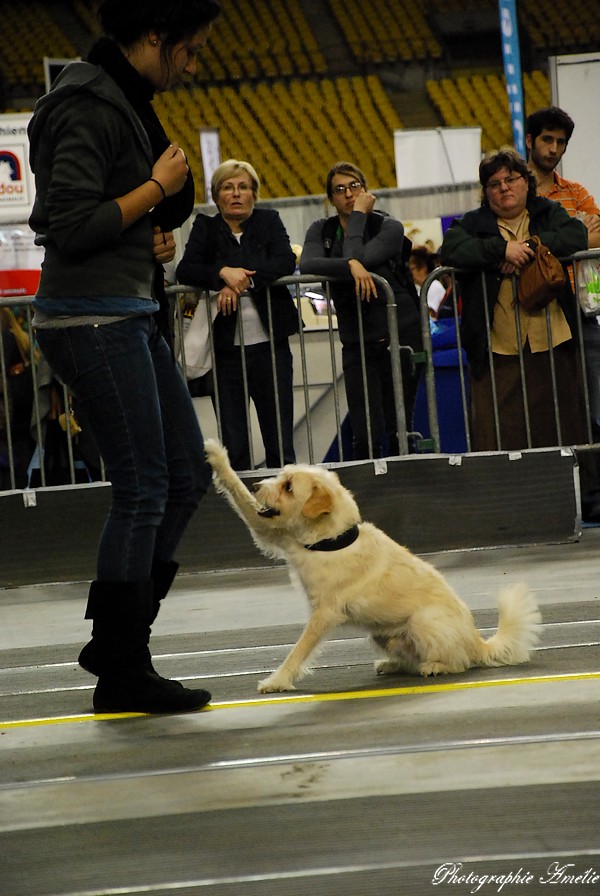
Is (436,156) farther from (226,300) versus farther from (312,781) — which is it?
(312,781)

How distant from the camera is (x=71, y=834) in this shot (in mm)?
2309

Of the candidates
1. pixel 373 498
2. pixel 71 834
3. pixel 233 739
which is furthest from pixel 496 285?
pixel 71 834

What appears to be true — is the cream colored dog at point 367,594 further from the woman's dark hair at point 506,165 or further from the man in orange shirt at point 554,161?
the man in orange shirt at point 554,161

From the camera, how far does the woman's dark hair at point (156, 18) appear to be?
307 cm

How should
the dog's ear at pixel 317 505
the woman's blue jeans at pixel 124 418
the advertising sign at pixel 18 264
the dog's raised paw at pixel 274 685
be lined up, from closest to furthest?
the woman's blue jeans at pixel 124 418
the dog's raised paw at pixel 274 685
the dog's ear at pixel 317 505
the advertising sign at pixel 18 264

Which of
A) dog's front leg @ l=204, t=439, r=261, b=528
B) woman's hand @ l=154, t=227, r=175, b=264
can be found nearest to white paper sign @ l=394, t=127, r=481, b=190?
dog's front leg @ l=204, t=439, r=261, b=528

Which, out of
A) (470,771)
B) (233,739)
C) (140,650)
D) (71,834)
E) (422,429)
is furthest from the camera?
(422,429)

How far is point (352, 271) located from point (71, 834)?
4507mm

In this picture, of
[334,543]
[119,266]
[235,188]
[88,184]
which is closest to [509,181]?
[235,188]

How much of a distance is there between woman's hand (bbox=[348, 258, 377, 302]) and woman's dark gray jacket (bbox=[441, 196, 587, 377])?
18.2 inches

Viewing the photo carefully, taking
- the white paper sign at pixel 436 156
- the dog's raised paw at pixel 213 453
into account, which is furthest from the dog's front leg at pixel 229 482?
the white paper sign at pixel 436 156

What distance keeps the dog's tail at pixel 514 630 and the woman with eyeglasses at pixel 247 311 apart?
2957mm

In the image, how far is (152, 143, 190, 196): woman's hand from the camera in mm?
3117

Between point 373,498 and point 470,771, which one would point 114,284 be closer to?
point 470,771
